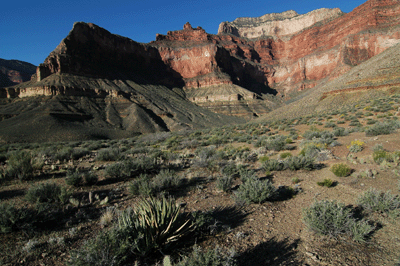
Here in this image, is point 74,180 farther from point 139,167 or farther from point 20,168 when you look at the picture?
point 20,168

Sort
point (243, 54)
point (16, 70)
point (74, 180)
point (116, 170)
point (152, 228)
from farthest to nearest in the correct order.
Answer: point (243, 54) < point (16, 70) < point (116, 170) < point (74, 180) < point (152, 228)

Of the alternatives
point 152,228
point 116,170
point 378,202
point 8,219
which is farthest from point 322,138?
point 8,219

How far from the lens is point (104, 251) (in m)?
2.61

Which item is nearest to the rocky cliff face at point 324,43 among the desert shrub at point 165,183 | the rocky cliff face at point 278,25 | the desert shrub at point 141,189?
the rocky cliff face at point 278,25

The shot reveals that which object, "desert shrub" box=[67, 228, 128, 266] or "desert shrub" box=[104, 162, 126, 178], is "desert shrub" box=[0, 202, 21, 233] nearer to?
"desert shrub" box=[67, 228, 128, 266]

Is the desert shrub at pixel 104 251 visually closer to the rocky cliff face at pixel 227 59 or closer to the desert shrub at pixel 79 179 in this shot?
the desert shrub at pixel 79 179

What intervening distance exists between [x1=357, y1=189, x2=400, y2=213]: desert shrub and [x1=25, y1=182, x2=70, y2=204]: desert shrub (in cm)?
693

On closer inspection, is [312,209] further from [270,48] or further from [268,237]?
[270,48]

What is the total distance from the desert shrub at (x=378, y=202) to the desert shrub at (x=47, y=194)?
693 cm

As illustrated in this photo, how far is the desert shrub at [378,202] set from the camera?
150 inches

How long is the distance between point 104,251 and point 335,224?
3.79 m

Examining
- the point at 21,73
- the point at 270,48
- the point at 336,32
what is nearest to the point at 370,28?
the point at 336,32

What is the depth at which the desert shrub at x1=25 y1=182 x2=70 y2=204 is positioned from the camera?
4578mm

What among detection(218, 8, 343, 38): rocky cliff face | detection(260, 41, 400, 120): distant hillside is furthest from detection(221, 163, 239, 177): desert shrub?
detection(218, 8, 343, 38): rocky cliff face
